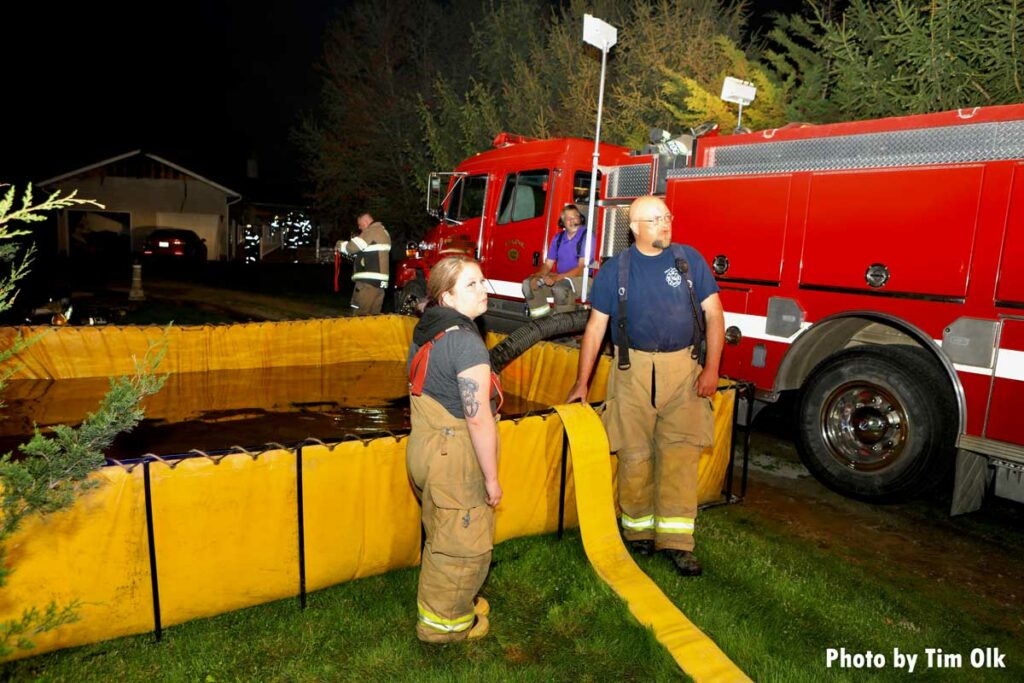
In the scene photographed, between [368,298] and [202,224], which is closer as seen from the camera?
[368,298]

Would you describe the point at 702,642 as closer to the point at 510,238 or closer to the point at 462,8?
the point at 510,238

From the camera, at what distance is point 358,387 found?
30.0 feet

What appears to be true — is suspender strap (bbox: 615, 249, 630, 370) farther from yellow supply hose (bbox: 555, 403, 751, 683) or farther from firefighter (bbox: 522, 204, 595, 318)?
firefighter (bbox: 522, 204, 595, 318)

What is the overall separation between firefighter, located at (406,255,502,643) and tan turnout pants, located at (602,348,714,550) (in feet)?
4.27

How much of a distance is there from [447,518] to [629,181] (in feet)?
18.3

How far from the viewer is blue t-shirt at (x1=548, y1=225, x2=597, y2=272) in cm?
841

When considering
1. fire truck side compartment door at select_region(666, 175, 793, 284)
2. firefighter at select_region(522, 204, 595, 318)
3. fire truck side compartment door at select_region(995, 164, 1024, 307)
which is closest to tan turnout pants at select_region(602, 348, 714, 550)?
fire truck side compartment door at select_region(995, 164, 1024, 307)

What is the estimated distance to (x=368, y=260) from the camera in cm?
1106

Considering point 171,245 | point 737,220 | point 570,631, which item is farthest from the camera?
point 171,245

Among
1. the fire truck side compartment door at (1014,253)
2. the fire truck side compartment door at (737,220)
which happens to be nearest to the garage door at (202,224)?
the fire truck side compartment door at (737,220)

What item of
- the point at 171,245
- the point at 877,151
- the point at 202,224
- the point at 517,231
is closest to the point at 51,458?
the point at 877,151

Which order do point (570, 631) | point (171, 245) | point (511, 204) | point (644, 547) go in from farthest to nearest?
point (171, 245)
point (511, 204)
point (644, 547)
point (570, 631)

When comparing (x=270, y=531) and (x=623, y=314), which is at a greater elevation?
(x=623, y=314)

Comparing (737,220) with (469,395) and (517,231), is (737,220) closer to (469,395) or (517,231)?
(517,231)
